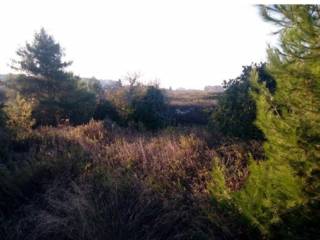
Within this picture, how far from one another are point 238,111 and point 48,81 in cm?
2244

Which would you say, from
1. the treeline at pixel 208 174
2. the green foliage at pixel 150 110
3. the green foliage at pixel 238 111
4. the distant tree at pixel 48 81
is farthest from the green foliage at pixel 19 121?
the distant tree at pixel 48 81

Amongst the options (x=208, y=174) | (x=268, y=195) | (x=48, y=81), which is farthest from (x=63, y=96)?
(x=268, y=195)

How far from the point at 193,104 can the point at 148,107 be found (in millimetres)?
14164

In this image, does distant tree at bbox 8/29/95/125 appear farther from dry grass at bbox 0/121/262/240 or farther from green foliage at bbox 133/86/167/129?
dry grass at bbox 0/121/262/240

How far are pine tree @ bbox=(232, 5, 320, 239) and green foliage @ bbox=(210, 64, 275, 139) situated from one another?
403cm

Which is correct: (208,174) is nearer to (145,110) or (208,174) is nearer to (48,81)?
(145,110)

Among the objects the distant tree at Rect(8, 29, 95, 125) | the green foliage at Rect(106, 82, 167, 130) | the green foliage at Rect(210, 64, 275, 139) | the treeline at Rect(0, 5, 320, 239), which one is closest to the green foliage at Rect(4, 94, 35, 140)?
the treeline at Rect(0, 5, 320, 239)

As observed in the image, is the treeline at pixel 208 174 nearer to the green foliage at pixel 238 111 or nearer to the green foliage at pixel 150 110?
the green foliage at pixel 238 111

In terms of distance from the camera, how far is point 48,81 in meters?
30.4

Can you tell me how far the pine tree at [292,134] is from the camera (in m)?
4.64

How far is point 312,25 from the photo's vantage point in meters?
4.55

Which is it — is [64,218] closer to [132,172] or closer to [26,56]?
[132,172]

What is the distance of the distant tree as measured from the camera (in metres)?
28.3

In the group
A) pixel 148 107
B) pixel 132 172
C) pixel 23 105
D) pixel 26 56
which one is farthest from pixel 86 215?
pixel 26 56
